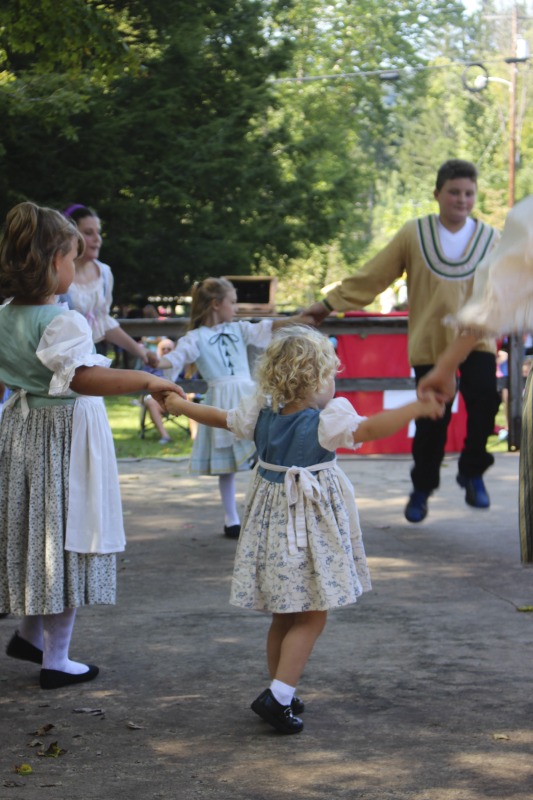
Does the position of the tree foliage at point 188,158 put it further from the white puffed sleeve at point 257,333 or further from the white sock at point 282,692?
the white sock at point 282,692

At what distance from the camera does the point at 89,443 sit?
4594 mm

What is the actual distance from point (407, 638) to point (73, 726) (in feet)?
5.26

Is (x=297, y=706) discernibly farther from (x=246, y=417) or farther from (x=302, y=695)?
(x=246, y=417)

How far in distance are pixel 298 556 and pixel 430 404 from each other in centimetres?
68

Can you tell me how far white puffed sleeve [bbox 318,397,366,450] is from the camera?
4117 mm

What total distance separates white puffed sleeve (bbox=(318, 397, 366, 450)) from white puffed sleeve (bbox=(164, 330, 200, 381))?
329 centimetres

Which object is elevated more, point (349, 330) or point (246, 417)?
point (349, 330)

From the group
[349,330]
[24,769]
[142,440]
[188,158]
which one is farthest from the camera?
[188,158]

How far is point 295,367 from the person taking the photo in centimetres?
419

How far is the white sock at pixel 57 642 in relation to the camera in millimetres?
4598

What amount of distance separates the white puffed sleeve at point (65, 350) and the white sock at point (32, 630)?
1020 millimetres

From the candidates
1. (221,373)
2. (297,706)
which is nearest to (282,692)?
(297,706)

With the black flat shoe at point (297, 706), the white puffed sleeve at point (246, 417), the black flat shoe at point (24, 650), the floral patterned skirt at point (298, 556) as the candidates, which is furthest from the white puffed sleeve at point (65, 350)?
the black flat shoe at point (297, 706)

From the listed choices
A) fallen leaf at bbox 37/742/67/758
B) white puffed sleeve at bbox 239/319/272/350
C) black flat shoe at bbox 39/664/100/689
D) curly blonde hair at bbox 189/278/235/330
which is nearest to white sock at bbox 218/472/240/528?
white puffed sleeve at bbox 239/319/272/350
